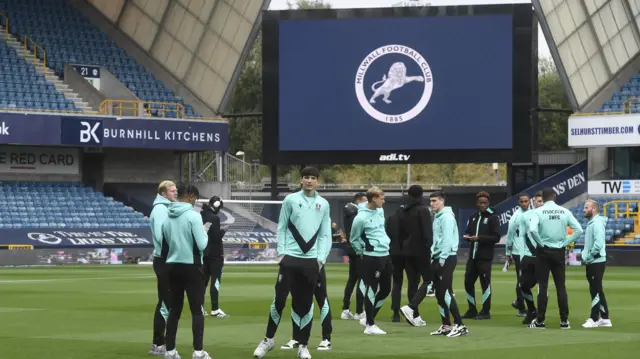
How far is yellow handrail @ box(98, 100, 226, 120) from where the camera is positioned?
54.6 meters

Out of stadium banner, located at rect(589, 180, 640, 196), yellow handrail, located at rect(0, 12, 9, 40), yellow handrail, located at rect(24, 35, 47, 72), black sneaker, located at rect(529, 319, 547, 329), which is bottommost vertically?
black sneaker, located at rect(529, 319, 547, 329)

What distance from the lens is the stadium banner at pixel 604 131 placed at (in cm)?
5006

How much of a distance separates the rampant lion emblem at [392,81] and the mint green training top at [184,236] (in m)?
36.9

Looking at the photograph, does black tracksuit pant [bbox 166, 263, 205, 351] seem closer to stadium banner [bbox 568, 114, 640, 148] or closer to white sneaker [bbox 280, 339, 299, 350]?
white sneaker [bbox 280, 339, 299, 350]

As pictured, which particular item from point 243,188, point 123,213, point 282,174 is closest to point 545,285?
point 123,213

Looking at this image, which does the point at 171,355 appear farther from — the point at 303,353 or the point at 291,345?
the point at 291,345

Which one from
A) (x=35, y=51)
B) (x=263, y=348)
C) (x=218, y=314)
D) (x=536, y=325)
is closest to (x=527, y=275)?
(x=536, y=325)

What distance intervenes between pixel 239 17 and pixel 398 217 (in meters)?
38.8

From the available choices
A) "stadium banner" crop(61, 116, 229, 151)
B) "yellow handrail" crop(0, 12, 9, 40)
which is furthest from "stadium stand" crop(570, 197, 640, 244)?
"yellow handrail" crop(0, 12, 9, 40)

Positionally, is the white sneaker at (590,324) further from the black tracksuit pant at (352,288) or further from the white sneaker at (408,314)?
the black tracksuit pant at (352,288)

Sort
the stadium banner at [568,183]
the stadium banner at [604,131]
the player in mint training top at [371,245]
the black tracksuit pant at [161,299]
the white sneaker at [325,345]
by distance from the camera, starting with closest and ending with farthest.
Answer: the black tracksuit pant at [161,299] → the white sneaker at [325,345] → the player in mint training top at [371,245] → the stadium banner at [604,131] → the stadium banner at [568,183]

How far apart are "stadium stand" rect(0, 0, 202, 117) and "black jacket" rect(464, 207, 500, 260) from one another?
36.4 metres

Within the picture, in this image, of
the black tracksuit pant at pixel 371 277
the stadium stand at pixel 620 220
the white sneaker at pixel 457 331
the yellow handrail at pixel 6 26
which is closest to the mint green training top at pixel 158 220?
the black tracksuit pant at pixel 371 277

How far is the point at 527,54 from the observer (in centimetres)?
4841
